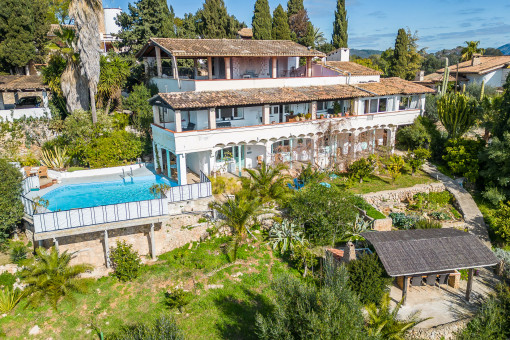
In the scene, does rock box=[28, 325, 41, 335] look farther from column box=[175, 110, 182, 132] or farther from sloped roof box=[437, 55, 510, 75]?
sloped roof box=[437, 55, 510, 75]

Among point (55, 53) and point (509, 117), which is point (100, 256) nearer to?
point (55, 53)

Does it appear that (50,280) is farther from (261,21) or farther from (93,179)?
(261,21)

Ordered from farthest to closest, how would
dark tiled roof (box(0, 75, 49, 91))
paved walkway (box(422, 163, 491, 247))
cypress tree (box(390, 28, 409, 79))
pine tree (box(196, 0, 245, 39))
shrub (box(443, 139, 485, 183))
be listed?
1. cypress tree (box(390, 28, 409, 79))
2. pine tree (box(196, 0, 245, 39))
3. dark tiled roof (box(0, 75, 49, 91))
4. shrub (box(443, 139, 485, 183))
5. paved walkway (box(422, 163, 491, 247))

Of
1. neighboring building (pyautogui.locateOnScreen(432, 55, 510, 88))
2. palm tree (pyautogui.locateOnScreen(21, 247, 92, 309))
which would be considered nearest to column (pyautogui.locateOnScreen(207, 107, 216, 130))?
palm tree (pyautogui.locateOnScreen(21, 247, 92, 309))

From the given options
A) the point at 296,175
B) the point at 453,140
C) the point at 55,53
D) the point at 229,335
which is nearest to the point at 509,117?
the point at 453,140

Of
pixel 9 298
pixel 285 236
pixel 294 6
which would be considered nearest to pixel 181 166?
pixel 285 236

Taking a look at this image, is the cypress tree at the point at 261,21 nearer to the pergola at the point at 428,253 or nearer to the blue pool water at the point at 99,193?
the blue pool water at the point at 99,193
